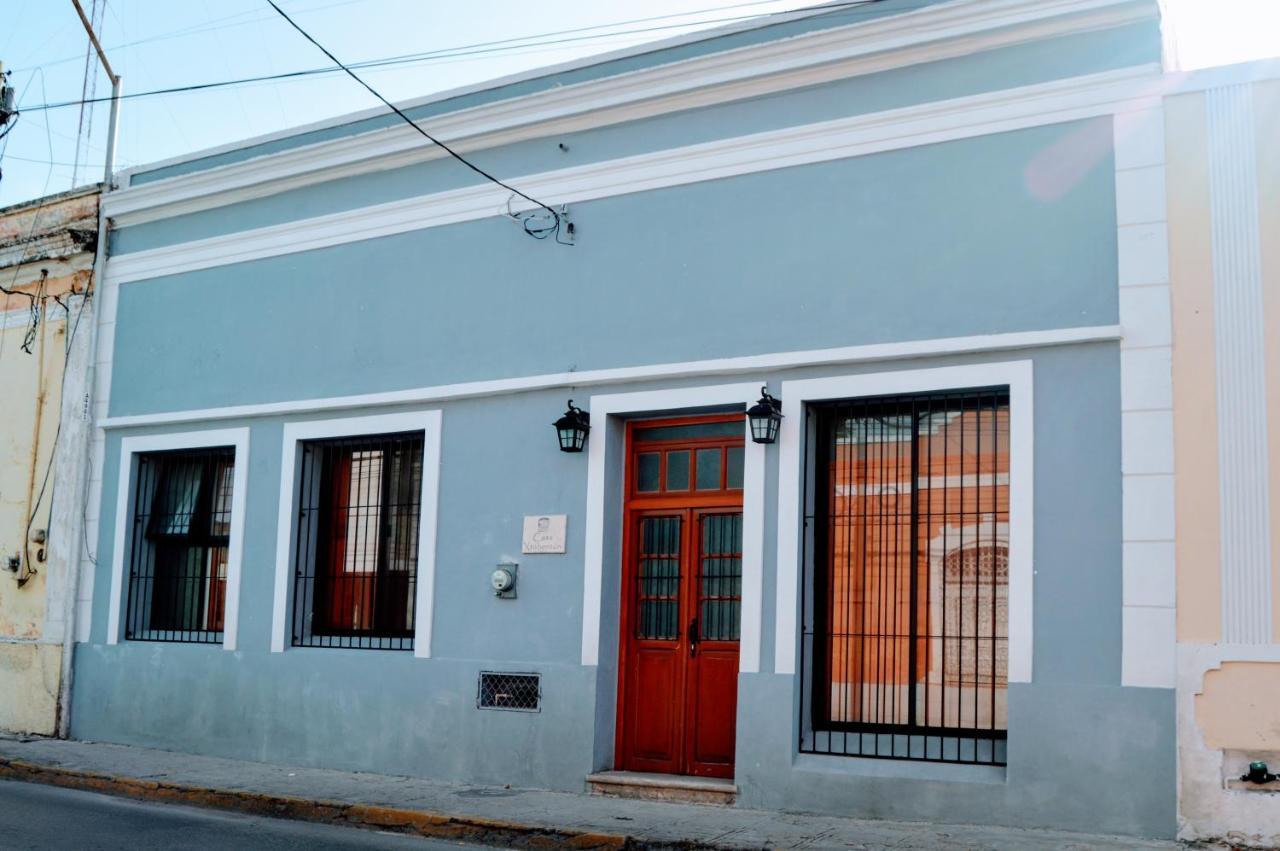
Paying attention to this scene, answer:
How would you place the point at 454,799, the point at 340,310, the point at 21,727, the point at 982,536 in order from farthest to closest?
1. the point at 21,727
2. the point at 340,310
3. the point at 454,799
4. the point at 982,536

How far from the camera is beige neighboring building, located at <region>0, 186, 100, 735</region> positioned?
13797 millimetres

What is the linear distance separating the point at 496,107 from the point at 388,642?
181 inches

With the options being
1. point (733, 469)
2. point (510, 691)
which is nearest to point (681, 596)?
point (733, 469)

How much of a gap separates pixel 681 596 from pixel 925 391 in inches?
97.8

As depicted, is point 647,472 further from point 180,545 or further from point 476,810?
point 180,545

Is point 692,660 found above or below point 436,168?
below

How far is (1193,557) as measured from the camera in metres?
8.45

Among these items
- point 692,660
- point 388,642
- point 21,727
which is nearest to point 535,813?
point 692,660

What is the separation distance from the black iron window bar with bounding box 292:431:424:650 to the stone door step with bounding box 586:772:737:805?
7.88ft

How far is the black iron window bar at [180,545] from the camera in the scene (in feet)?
43.8

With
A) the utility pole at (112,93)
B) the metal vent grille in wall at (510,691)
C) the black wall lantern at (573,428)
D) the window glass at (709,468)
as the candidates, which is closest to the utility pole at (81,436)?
the utility pole at (112,93)

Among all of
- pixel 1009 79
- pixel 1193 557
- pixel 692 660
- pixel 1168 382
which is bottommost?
pixel 692 660

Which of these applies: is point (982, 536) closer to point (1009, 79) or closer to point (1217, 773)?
point (1217, 773)

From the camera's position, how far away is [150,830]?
367 inches
